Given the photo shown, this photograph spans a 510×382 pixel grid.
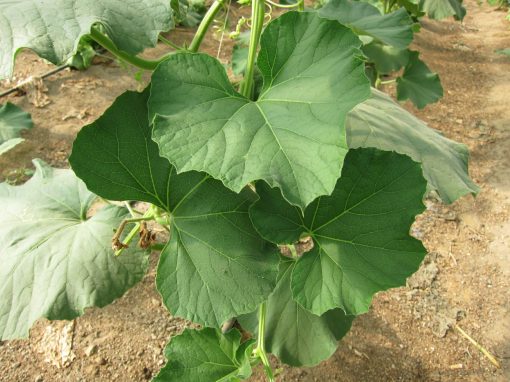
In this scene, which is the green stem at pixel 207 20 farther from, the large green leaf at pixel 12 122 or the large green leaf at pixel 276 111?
the large green leaf at pixel 12 122

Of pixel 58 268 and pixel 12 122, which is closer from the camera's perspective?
pixel 58 268

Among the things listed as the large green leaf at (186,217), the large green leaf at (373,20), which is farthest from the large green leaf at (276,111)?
the large green leaf at (373,20)

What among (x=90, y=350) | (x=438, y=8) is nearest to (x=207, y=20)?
(x=90, y=350)

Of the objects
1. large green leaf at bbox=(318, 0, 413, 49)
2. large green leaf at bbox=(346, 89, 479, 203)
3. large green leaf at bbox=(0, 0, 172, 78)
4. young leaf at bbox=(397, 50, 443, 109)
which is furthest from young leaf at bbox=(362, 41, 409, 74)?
A: large green leaf at bbox=(0, 0, 172, 78)

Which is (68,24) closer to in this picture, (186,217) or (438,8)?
(186,217)

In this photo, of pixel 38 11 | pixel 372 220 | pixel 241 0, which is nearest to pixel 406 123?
pixel 372 220

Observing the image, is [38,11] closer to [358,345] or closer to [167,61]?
[167,61]

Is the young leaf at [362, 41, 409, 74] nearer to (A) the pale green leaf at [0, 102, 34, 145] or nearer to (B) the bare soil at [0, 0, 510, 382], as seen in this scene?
(B) the bare soil at [0, 0, 510, 382]
